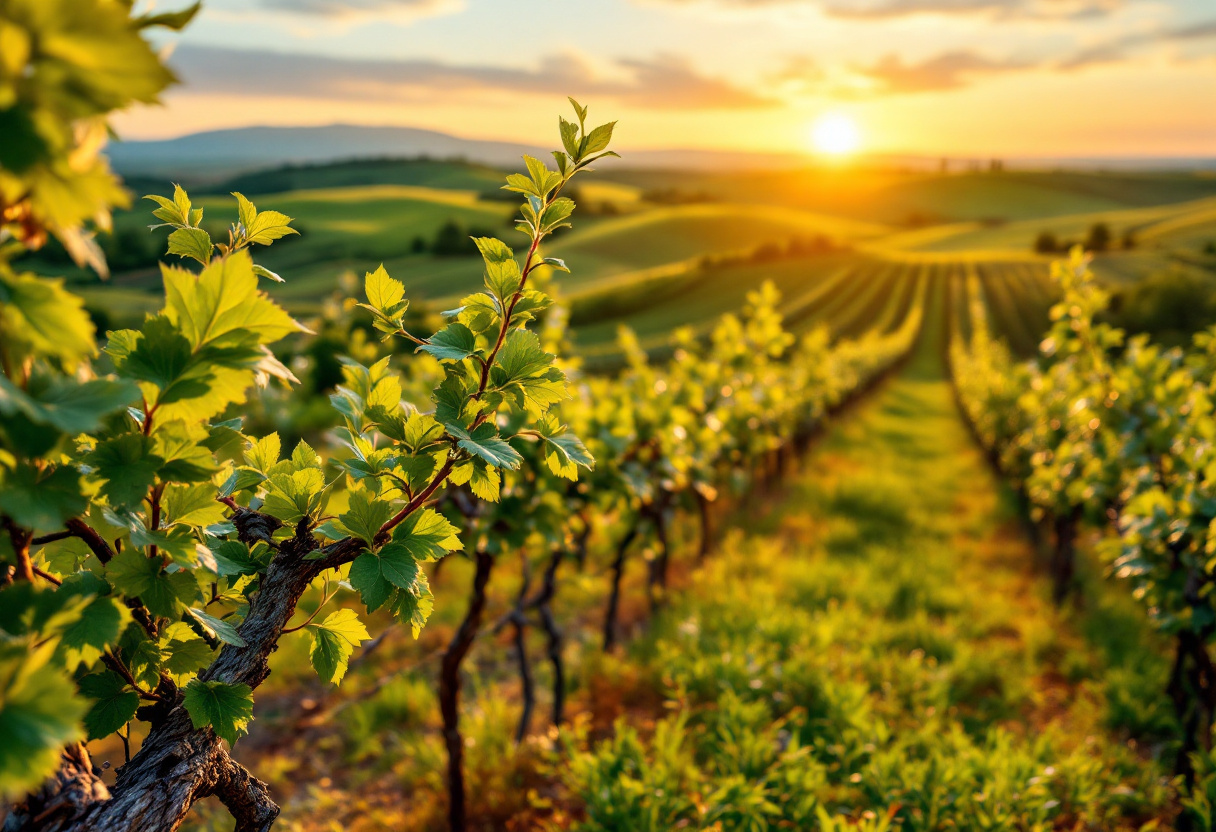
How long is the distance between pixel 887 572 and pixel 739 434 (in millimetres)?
2600

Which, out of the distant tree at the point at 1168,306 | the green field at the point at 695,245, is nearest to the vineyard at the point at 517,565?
the green field at the point at 695,245

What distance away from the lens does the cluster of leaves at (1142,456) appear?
12.2 feet

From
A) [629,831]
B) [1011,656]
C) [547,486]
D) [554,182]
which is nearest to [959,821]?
[629,831]

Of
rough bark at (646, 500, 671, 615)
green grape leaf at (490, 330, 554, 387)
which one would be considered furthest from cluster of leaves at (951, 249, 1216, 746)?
green grape leaf at (490, 330, 554, 387)

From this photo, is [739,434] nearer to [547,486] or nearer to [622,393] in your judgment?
[622,393]

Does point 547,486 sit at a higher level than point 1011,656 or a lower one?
higher

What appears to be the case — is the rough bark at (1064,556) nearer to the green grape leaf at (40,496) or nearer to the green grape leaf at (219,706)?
the green grape leaf at (219,706)

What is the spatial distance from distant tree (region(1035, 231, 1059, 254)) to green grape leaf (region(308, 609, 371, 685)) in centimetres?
9397

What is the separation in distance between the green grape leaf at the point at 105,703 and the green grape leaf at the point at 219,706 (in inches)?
7.0

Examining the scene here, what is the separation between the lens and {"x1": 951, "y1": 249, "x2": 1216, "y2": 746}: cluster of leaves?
146 inches

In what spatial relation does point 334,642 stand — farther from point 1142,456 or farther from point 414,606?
point 1142,456

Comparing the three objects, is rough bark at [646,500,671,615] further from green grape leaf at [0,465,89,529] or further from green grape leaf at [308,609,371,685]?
green grape leaf at [0,465,89,529]

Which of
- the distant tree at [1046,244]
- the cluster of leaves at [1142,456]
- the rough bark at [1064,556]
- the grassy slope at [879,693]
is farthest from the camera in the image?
the distant tree at [1046,244]

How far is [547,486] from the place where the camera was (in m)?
4.11
